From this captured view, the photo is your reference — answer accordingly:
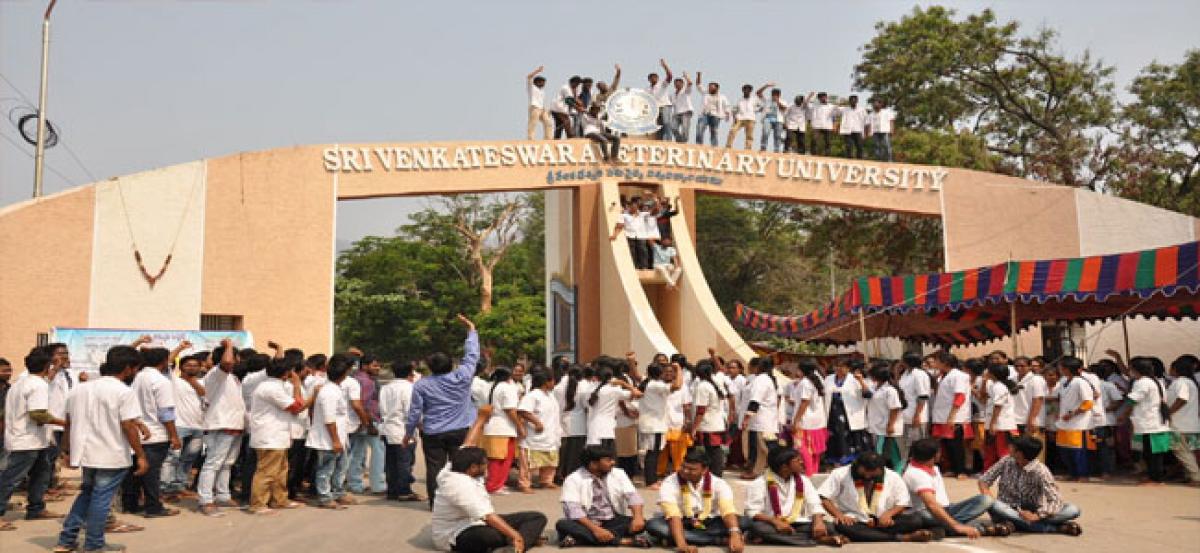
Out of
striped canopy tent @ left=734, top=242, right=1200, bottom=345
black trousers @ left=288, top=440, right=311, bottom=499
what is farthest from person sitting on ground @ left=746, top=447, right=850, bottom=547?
striped canopy tent @ left=734, top=242, right=1200, bottom=345

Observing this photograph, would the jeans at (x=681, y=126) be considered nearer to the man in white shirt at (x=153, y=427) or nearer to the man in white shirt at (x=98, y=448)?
the man in white shirt at (x=153, y=427)

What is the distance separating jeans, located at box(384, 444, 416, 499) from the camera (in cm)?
855

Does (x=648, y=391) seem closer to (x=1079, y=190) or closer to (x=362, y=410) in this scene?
(x=362, y=410)

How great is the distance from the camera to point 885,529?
6613 millimetres

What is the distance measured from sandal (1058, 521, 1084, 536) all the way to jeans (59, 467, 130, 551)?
262 inches

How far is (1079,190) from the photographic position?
18469mm

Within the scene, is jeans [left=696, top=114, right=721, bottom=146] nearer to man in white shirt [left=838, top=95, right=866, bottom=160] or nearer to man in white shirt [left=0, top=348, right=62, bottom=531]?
man in white shirt [left=838, top=95, right=866, bottom=160]

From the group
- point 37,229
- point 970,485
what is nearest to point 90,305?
point 37,229

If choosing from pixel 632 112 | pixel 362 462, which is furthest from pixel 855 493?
pixel 632 112

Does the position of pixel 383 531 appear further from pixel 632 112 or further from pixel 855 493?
pixel 632 112

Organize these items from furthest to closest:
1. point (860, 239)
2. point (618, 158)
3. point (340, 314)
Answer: point (340, 314) → point (860, 239) → point (618, 158)

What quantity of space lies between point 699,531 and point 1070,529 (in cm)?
279

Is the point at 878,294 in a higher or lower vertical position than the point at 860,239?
lower

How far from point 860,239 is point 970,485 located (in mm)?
15424
